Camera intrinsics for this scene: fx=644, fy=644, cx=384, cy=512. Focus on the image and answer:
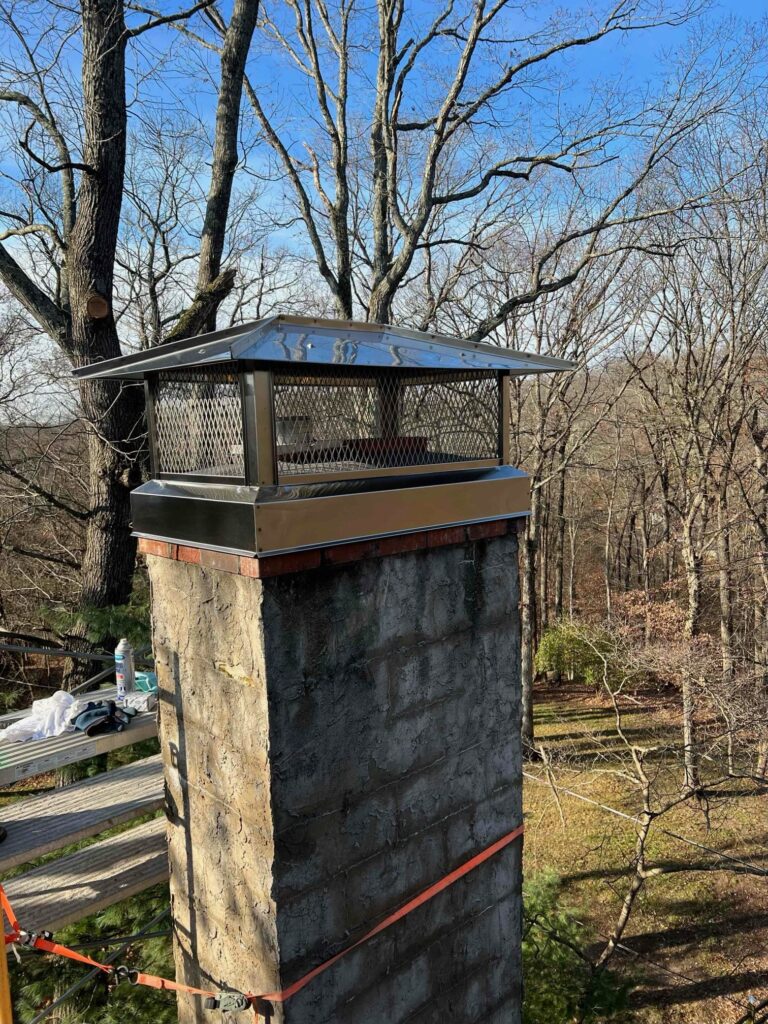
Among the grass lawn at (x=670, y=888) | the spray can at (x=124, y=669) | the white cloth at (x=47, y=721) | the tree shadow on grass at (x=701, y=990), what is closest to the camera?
the white cloth at (x=47, y=721)

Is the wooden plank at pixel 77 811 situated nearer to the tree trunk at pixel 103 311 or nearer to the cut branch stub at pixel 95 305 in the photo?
the tree trunk at pixel 103 311

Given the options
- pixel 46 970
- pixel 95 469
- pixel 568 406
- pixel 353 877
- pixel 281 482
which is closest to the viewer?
pixel 281 482

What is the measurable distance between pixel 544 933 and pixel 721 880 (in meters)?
4.96

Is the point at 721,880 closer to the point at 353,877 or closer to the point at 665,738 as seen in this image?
the point at 665,738

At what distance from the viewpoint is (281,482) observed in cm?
168

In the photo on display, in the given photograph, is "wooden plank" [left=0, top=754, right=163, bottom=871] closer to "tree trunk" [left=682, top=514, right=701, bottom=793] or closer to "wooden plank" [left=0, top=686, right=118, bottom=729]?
"wooden plank" [left=0, top=686, right=118, bottom=729]

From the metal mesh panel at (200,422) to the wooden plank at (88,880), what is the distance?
1987mm

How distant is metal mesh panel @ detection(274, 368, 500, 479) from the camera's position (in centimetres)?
184

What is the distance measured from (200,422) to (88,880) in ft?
7.55

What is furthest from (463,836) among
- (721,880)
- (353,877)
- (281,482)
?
(721,880)

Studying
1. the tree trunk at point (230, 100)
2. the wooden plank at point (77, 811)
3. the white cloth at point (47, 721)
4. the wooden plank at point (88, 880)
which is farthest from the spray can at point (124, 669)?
the tree trunk at point (230, 100)

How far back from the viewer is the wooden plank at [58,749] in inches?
109

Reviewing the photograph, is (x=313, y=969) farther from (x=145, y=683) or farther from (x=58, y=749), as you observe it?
(x=145, y=683)

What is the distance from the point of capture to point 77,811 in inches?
119
